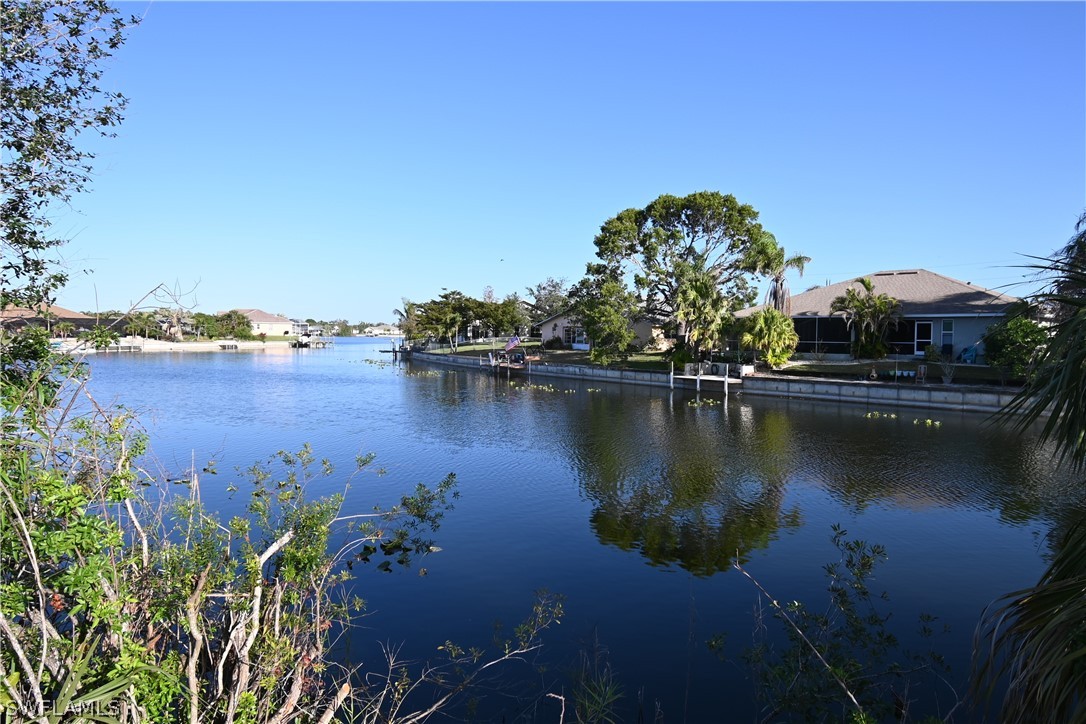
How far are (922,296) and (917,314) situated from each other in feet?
11.5

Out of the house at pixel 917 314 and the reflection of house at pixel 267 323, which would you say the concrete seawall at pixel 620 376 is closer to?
the house at pixel 917 314

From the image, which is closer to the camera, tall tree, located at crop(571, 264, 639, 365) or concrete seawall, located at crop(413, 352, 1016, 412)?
concrete seawall, located at crop(413, 352, 1016, 412)

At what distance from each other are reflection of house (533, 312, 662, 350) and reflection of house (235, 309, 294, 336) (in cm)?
8449

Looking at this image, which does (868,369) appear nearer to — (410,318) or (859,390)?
(859,390)

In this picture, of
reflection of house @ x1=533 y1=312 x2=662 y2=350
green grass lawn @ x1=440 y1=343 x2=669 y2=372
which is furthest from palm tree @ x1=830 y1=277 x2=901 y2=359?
reflection of house @ x1=533 y1=312 x2=662 y2=350

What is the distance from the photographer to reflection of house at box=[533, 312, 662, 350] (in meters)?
62.1

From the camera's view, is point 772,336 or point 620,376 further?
point 620,376

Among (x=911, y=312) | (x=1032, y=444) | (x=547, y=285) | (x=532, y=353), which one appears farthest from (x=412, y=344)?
(x=1032, y=444)

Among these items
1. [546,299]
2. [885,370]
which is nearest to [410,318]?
[546,299]

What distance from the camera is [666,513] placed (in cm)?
1634

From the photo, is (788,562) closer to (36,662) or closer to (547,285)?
(36,662)

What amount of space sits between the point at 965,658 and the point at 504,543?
27.4 ft

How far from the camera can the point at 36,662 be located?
197 inches

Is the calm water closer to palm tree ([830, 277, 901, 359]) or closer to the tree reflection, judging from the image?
the tree reflection
